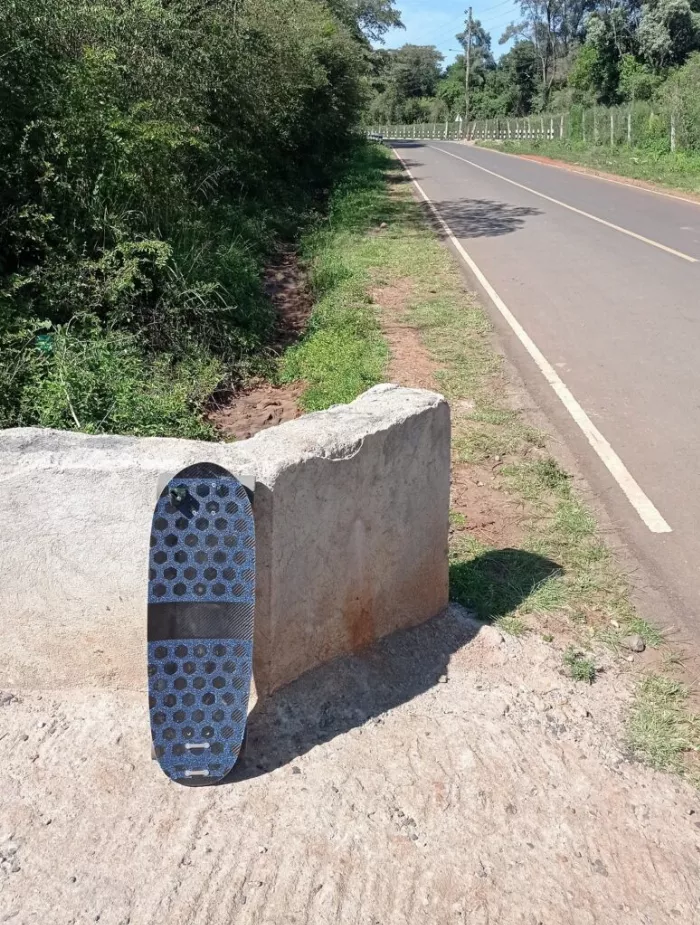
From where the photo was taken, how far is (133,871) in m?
2.52

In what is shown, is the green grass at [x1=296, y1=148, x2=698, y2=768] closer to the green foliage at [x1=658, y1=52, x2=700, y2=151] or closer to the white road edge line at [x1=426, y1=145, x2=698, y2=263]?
the white road edge line at [x1=426, y1=145, x2=698, y2=263]

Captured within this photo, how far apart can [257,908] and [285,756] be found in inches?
23.8

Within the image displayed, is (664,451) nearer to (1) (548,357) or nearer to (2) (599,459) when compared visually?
(2) (599,459)

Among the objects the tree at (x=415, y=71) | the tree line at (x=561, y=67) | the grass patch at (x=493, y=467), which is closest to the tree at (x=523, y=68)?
the tree line at (x=561, y=67)

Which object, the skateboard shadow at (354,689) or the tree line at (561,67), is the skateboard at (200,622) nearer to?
the skateboard shadow at (354,689)

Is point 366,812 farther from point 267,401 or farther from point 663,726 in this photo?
point 267,401

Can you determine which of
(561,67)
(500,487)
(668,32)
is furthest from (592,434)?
(561,67)

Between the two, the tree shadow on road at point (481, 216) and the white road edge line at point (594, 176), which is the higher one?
the tree shadow on road at point (481, 216)

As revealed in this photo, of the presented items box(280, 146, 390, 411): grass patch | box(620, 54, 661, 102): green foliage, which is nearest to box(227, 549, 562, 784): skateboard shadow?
box(280, 146, 390, 411): grass patch

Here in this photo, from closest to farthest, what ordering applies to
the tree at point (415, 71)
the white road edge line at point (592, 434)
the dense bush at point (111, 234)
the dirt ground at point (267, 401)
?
the white road edge line at point (592, 434) < the dense bush at point (111, 234) < the dirt ground at point (267, 401) < the tree at point (415, 71)

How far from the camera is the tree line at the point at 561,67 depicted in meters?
46.6

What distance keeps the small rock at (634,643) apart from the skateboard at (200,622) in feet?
5.74

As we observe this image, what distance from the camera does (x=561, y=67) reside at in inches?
3270

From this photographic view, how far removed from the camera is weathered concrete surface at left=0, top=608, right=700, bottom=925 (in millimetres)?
2443
